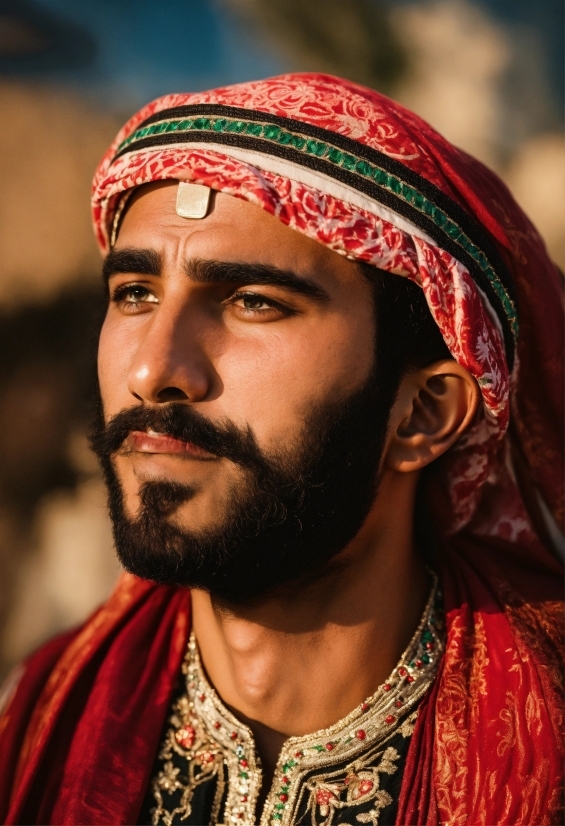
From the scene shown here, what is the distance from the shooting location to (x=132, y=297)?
200cm

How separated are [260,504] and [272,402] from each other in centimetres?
23

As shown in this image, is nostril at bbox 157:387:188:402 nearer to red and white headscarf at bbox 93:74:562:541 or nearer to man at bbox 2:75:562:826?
man at bbox 2:75:562:826

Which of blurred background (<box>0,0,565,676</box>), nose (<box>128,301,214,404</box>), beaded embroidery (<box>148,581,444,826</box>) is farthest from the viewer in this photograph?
blurred background (<box>0,0,565,676</box>)

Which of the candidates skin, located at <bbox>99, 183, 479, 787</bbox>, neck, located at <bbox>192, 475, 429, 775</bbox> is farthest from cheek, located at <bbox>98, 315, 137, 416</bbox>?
neck, located at <bbox>192, 475, 429, 775</bbox>

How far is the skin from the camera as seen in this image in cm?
178

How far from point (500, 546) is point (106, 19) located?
10.5ft

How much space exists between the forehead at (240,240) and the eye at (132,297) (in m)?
0.12

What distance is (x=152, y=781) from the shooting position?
6.62 feet

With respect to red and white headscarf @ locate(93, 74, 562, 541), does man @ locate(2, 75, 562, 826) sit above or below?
below

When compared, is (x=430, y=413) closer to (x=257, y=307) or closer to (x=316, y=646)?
(x=257, y=307)

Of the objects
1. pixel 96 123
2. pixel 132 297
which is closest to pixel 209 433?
pixel 132 297

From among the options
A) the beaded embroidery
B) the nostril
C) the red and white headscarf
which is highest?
the red and white headscarf

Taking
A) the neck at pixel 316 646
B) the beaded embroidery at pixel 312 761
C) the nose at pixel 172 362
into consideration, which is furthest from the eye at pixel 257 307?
the beaded embroidery at pixel 312 761

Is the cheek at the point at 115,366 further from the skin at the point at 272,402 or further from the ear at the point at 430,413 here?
the ear at the point at 430,413
